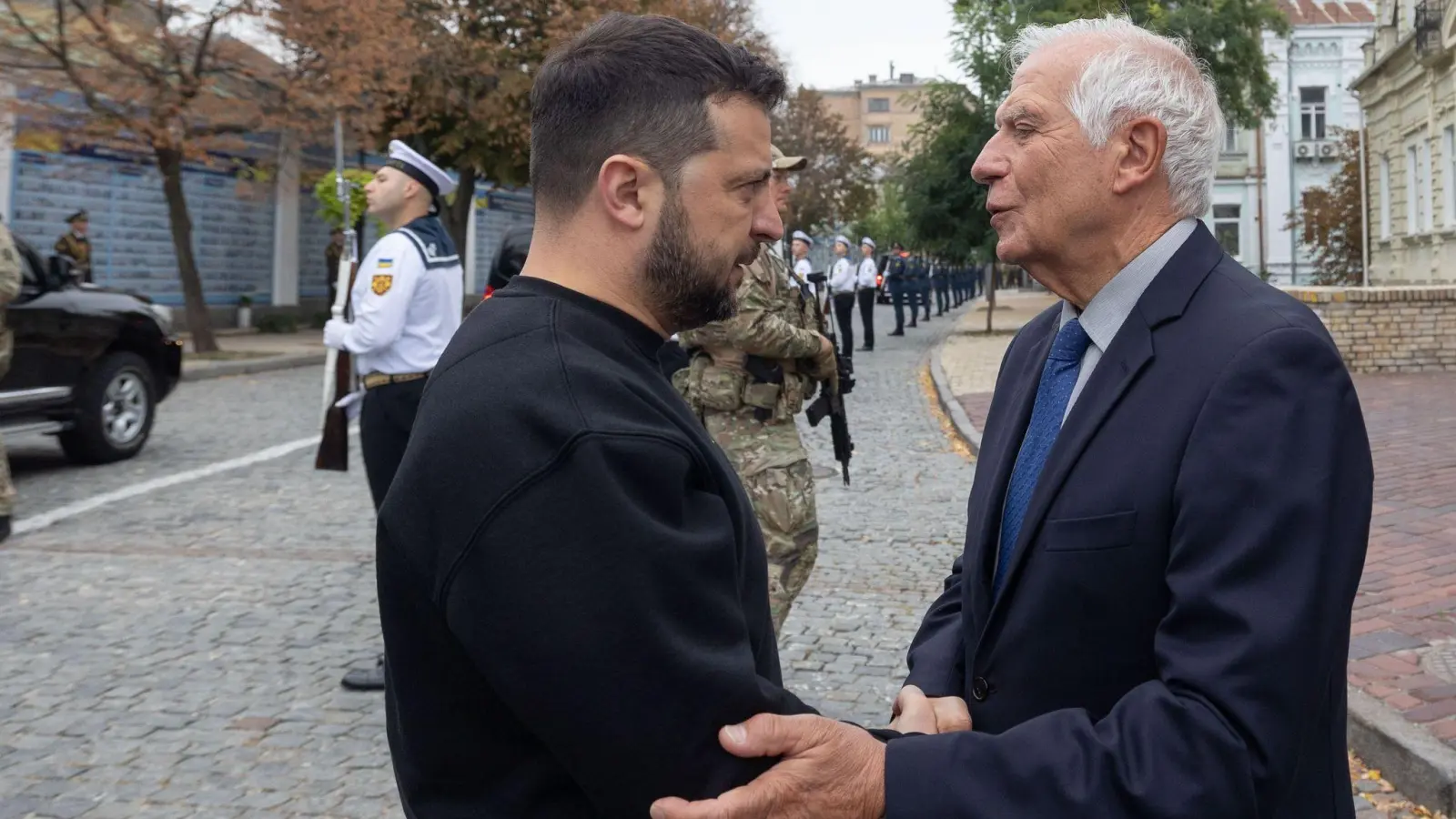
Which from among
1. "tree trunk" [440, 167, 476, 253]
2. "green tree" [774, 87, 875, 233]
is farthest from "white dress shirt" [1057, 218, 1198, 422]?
"green tree" [774, 87, 875, 233]

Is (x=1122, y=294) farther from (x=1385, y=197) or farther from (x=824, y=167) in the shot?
(x=824, y=167)

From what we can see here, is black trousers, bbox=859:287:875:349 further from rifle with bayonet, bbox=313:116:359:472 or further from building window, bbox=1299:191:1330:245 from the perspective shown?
building window, bbox=1299:191:1330:245

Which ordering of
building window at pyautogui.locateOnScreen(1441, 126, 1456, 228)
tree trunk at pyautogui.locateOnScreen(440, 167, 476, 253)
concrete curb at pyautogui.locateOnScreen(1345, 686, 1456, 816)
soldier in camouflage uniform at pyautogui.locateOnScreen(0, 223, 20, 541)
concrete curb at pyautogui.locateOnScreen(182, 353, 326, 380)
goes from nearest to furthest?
concrete curb at pyautogui.locateOnScreen(1345, 686, 1456, 816), soldier in camouflage uniform at pyautogui.locateOnScreen(0, 223, 20, 541), concrete curb at pyautogui.locateOnScreen(182, 353, 326, 380), tree trunk at pyautogui.locateOnScreen(440, 167, 476, 253), building window at pyautogui.locateOnScreen(1441, 126, 1456, 228)

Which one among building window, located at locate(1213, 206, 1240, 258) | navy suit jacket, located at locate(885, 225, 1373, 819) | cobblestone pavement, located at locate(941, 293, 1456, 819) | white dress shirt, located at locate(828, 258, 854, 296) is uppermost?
building window, located at locate(1213, 206, 1240, 258)

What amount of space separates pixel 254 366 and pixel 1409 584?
17261 mm

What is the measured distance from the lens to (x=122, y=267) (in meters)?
26.1

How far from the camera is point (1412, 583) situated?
630 cm

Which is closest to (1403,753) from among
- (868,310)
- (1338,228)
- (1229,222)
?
(868,310)

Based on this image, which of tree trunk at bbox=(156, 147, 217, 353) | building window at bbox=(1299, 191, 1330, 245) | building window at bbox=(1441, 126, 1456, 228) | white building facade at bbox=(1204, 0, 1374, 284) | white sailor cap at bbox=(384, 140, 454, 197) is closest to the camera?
white sailor cap at bbox=(384, 140, 454, 197)

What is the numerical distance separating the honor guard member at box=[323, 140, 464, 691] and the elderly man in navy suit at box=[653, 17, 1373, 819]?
11.7ft

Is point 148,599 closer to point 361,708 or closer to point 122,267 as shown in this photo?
point 361,708

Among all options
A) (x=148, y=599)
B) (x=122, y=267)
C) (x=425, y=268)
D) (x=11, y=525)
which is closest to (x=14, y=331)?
(x=11, y=525)

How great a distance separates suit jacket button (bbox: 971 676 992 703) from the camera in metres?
2.06

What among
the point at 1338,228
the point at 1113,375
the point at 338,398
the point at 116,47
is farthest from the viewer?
the point at 1338,228
